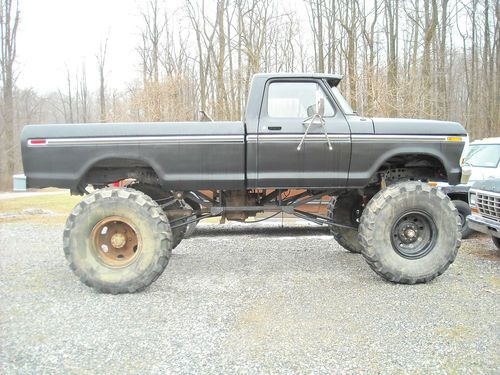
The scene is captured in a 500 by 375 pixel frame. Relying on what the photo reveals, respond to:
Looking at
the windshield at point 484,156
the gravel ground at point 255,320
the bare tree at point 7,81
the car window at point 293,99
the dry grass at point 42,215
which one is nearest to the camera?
the gravel ground at point 255,320

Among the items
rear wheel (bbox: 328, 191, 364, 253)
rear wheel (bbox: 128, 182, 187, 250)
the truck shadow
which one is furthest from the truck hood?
the truck shadow

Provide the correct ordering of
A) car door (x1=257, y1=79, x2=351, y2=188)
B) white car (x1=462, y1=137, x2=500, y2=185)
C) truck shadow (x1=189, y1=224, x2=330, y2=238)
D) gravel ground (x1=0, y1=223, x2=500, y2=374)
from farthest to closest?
truck shadow (x1=189, y1=224, x2=330, y2=238)
white car (x1=462, y1=137, x2=500, y2=185)
car door (x1=257, y1=79, x2=351, y2=188)
gravel ground (x1=0, y1=223, x2=500, y2=374)

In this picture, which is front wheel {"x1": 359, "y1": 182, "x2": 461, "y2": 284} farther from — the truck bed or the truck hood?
the truck bed

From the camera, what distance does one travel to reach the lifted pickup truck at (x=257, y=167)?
15.7 feet

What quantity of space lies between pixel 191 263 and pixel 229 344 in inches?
113

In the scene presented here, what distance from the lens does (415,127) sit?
5.07m

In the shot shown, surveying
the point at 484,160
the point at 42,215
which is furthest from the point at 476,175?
the point at 42,215

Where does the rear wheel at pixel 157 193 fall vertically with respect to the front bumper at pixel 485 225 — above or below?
above

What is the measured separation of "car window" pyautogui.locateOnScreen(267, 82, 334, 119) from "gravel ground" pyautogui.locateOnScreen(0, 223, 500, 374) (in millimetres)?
2007

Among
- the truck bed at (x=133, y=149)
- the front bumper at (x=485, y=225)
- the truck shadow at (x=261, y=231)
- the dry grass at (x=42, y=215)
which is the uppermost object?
the truck bed at (x=133, y=149)

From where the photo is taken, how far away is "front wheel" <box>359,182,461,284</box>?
4.94 meters

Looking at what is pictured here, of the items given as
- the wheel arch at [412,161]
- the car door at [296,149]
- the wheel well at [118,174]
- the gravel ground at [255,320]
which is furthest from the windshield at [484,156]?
the wheel well at [118,174]

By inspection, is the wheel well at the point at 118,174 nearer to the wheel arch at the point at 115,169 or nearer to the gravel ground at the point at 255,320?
the wheel arch at the point at 115,169

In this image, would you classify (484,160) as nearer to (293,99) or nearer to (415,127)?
(415,127)
